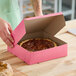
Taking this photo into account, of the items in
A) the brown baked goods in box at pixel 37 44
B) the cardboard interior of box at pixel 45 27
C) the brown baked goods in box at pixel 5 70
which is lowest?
the brown baked goods in box at pixel 5 70

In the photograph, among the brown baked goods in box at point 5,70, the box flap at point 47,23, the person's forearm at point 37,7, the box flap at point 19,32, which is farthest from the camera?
the person's forearm at point 37,7

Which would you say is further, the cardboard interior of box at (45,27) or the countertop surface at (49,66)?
the cardboard interior of box at (45,27)

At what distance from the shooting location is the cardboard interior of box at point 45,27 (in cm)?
144

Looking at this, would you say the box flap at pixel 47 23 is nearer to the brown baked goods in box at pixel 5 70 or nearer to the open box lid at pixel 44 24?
the open box lid at pixel 44 24

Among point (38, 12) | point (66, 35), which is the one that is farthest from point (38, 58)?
point (38, 12)

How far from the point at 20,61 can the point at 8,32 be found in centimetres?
20

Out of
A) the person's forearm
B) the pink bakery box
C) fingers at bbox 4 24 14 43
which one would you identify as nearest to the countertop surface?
the pink bakery box

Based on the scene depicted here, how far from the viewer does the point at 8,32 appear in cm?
138

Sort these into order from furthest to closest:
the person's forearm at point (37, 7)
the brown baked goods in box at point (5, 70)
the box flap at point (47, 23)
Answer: the person's forearm at point (37, 7)
the box flap at point (47, 23)
the brown baked goods in box at point (5, 70)

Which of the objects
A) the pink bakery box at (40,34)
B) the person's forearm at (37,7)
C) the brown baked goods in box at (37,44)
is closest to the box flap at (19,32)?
the pink bakery box at (40,34)

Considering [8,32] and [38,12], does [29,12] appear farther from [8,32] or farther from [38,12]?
[8,32]

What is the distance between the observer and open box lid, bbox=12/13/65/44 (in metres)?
1.33

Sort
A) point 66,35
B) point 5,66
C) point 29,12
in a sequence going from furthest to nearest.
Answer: point 29,12 → point 66,35 → point 5,66

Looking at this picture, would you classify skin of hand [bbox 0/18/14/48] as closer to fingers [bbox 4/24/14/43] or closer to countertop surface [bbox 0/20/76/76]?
fingers [bbox 4/24/14/43]
